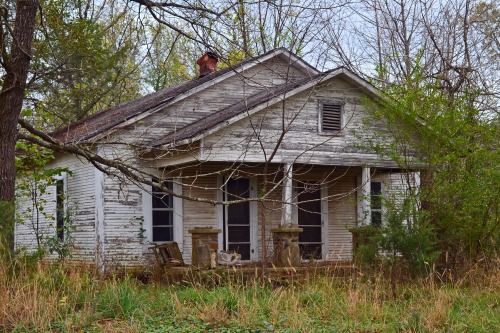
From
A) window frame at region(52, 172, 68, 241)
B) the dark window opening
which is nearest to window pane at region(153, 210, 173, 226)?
window frame at region(52, 172, 68, 241)

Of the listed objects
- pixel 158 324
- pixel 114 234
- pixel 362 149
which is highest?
pixel 362 149

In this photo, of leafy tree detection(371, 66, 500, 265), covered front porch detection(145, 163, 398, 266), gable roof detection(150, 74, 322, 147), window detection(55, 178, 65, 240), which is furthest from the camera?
window detection(55, 178, 65, 240)

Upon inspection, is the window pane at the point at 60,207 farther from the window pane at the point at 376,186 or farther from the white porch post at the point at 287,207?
the window pane at the point at 376,186

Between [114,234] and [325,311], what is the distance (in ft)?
23.0

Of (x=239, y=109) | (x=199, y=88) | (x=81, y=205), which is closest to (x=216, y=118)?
(x=239, y=109)

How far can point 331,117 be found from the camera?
15555 mm

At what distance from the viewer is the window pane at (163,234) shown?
15.3 m

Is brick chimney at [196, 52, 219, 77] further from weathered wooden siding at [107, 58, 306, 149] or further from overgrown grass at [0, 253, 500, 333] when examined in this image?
overgrown grass at [0, 253, 500, 333]

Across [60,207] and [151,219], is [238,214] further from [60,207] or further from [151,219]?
[60,207]

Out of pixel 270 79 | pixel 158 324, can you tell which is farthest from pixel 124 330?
pixel 270 79

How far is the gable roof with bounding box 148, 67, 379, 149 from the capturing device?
13445 millimetres

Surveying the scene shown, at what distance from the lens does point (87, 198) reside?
1531cm

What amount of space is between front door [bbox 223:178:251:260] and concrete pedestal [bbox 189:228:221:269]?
265 centimetres

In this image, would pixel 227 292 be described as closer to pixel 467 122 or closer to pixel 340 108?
pixel 467 122
